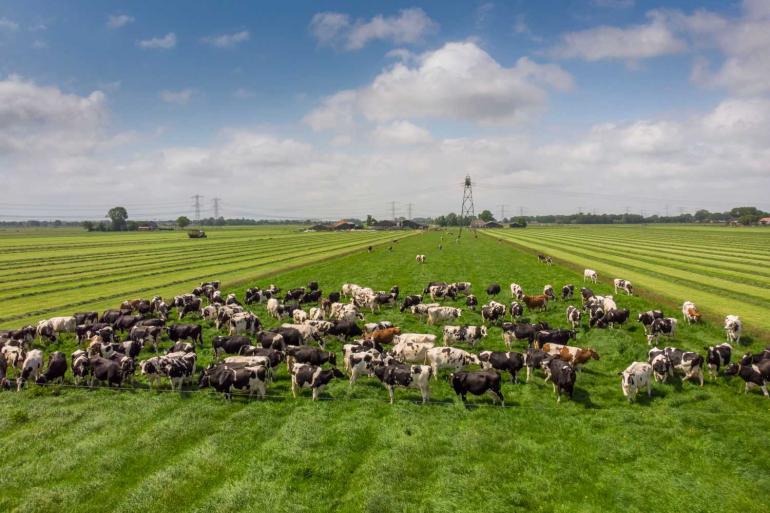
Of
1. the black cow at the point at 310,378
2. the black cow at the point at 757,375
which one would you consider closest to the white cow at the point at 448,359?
the black cow at the point at 310,378

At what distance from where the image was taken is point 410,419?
13500mm

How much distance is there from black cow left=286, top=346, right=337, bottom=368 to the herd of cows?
43 millimetres

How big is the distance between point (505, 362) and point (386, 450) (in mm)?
7035

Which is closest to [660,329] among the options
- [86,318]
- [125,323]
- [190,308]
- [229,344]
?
[229,344]

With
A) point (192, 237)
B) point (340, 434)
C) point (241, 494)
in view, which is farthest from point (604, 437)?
point (192, 237)

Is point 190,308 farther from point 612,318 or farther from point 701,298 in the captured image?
point 701,298

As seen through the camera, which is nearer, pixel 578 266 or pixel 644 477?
pixel 644 477

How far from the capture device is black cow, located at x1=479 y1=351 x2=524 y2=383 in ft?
54.8

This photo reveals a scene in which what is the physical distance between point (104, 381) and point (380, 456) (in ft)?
40.5

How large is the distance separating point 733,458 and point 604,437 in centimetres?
313

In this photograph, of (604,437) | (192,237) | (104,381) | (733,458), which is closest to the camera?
(733,458)

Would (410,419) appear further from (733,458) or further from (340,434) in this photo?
(733,458)

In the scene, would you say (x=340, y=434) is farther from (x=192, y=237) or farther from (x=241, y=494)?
(x=192, y=237)

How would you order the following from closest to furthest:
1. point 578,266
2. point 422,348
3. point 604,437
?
1. point 604,437
2. point 422,348
3. point 578,266
